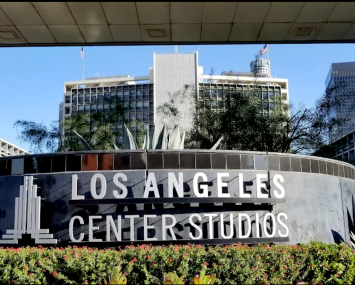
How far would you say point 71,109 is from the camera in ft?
306

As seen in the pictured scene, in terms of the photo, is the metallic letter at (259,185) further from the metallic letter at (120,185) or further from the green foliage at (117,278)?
the green foliage at (117,278)

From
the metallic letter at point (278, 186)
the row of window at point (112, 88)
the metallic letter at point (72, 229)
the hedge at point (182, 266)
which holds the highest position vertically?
the row of window at point (112, 88)

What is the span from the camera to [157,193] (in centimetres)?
911

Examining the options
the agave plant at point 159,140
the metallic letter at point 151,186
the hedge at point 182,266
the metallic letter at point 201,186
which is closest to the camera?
the hedge at point 182,266

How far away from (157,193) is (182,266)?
109 inches

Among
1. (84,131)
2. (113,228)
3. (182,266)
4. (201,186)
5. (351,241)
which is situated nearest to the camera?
(182,266)

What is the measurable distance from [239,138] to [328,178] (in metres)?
7.02

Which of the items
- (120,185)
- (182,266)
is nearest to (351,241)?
(120,185)

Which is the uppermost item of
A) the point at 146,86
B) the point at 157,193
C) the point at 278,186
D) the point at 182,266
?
the point at 146,86

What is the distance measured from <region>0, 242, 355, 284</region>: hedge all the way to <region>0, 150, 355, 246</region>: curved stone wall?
202 cm

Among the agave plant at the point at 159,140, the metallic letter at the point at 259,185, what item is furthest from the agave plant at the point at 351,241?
the agave plant at the point at 159,140

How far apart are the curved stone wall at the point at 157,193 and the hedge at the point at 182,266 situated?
202 centimetres

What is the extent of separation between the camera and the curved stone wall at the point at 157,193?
910 cm

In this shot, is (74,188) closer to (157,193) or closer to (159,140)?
(157,193)
